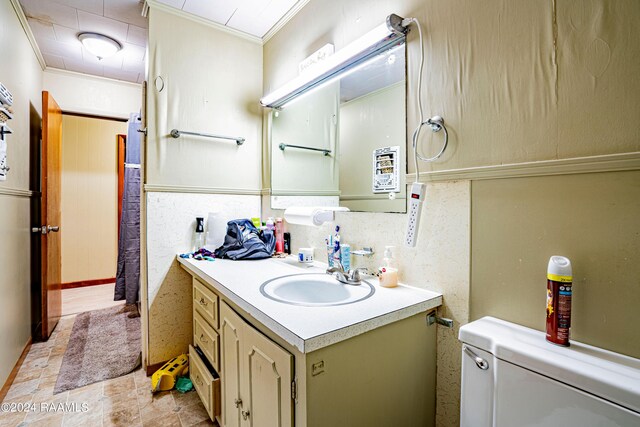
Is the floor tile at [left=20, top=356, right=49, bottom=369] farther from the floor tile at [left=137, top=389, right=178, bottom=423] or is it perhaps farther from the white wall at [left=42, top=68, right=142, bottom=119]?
the white wall at [left=42, top=68, right=142, bottom=119]

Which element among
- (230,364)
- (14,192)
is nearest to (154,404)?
(230,364)

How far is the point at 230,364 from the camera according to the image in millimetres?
1232

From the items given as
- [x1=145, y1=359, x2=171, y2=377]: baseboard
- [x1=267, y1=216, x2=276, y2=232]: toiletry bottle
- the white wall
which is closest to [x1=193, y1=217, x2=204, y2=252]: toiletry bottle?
[x1=267, y1=216, x2=276, y2=232]: toiletry bottle

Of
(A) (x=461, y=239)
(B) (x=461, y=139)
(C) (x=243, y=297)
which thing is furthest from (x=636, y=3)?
(C) (x=243, y=297)

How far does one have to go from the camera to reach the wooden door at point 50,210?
2.31m

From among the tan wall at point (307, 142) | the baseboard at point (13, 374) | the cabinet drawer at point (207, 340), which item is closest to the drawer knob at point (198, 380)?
the cabinet drawer at point (207, 340)

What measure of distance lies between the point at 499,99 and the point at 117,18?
2.40 m

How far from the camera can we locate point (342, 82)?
5.16 feet

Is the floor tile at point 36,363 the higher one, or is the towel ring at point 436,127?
the towel ring at point 436,127

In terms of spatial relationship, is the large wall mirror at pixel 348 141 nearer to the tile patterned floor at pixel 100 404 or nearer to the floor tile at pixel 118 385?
the tile patterned floor at pixel 100 404

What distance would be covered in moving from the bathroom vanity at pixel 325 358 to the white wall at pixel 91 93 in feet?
9.07

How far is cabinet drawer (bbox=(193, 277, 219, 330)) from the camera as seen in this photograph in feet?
4.64

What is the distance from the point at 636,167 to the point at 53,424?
2.45 metres

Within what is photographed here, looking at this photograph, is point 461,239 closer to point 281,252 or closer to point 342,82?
point 342,82
